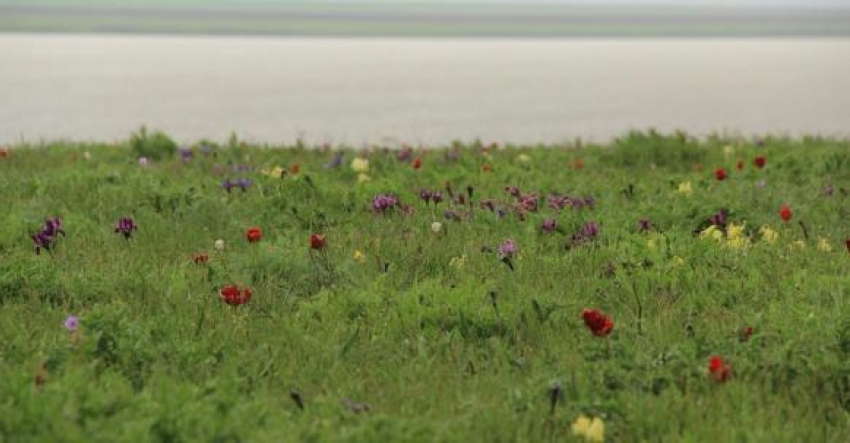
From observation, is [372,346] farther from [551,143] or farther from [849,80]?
[849,80]

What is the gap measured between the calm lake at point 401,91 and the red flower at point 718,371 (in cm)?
773

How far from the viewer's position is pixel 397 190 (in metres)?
8.08

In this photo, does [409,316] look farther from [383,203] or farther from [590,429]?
[383,203]

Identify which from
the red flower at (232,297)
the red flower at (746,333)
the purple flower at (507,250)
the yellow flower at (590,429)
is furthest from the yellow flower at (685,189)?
the yellow flower at (590,429)

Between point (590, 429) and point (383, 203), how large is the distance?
3.77 metres

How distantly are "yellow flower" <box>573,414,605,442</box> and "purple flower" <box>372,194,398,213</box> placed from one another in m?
3.69

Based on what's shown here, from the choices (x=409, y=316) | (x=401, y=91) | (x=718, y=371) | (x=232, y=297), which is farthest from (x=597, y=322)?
(x=401, y=91)

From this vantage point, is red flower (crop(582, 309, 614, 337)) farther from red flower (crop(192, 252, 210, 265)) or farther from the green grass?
red flower (crop(192, 252, 210, 265))

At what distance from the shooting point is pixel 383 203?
24.6ft

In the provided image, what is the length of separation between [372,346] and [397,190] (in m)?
3.15

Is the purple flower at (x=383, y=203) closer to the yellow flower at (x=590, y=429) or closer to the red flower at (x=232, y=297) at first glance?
the red flower at (x=232, y=297)

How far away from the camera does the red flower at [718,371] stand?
13.8ft

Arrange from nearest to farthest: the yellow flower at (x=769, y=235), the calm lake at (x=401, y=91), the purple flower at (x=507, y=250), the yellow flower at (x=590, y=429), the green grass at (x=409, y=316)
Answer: the yellow flower at (x=590, y=429) < the green grass at (x=409, y=316) < the purple flower at (x=507, y=250) < the yellow flower at (x=769, y=235) < the calm lake at (x=401, y=91)

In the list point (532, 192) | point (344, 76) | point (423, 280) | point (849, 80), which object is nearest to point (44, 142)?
point (532, 192)
